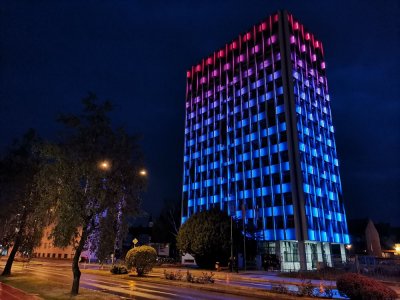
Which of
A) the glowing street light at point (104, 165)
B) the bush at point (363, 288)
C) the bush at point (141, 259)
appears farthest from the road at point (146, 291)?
the glowing street light at point (104, 165)

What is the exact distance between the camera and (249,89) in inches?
3066

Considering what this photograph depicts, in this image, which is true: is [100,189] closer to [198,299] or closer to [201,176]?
[198,299]

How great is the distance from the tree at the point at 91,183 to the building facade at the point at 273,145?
1482 inches

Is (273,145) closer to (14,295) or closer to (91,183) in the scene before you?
(91,183)

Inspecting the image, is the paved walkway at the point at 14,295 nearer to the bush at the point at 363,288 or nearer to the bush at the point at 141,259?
the bush at the point at 141,259

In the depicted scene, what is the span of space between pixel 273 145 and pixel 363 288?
5430cm

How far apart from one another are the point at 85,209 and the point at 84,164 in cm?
273

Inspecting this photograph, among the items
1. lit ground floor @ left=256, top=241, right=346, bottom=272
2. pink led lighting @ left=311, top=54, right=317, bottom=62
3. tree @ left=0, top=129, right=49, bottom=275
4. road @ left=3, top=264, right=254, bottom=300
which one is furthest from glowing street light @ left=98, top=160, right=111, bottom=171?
pink led lighting @ left=311, top=54, right=317, bottom=62

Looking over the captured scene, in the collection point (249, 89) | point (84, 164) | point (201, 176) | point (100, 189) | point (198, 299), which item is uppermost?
point (249, 89)

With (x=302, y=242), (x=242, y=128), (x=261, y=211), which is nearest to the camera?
(x=302, y=242)

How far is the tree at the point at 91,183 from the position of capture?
18.2 meters

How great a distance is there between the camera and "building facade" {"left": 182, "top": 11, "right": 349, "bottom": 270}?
203 ft

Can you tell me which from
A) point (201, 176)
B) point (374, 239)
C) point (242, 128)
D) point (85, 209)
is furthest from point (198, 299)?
point (374, 239)

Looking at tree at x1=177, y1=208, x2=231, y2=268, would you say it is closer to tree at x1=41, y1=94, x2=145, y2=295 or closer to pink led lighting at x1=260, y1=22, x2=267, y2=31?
tree at x1=41, y1=94, x2=145, y2=295
